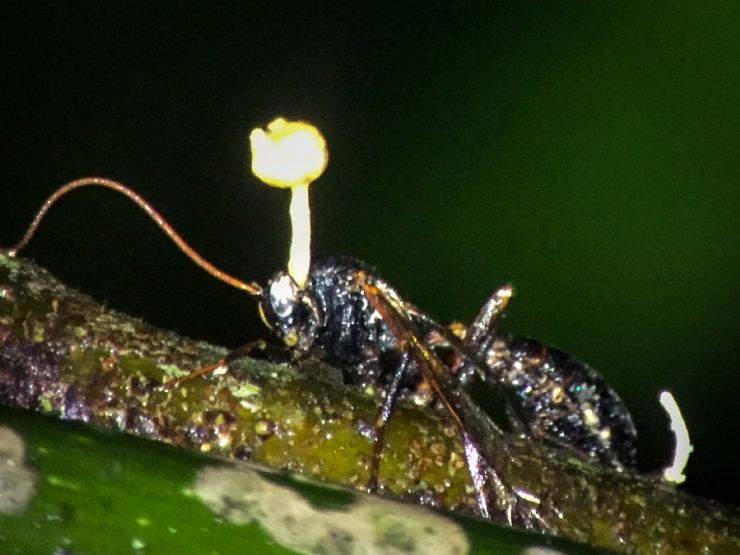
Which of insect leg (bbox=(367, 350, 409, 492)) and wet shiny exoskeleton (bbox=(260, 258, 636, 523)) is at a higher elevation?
wet shiny exoskeleton (bbox=(260, 258, 636, 523))

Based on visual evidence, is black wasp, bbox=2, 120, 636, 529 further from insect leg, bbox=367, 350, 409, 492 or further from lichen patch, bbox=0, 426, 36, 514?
lichen patch, bbox=0, 426, 36, 514

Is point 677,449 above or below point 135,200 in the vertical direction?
below

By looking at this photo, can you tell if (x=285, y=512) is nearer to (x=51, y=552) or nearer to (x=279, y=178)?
(x=51, y=552)

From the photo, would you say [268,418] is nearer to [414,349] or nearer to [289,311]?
[414,349]

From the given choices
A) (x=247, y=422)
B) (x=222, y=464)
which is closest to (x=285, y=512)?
(x=222, y=464)

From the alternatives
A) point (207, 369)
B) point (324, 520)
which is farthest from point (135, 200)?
point (324, 520)

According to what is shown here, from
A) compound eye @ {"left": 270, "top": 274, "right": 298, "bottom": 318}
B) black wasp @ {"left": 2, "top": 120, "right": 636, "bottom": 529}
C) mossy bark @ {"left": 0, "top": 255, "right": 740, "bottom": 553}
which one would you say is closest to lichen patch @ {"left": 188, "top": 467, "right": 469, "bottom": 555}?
mossy bark @ {"left": 0, "top": 255, "right": 740, "bottom": 553}
